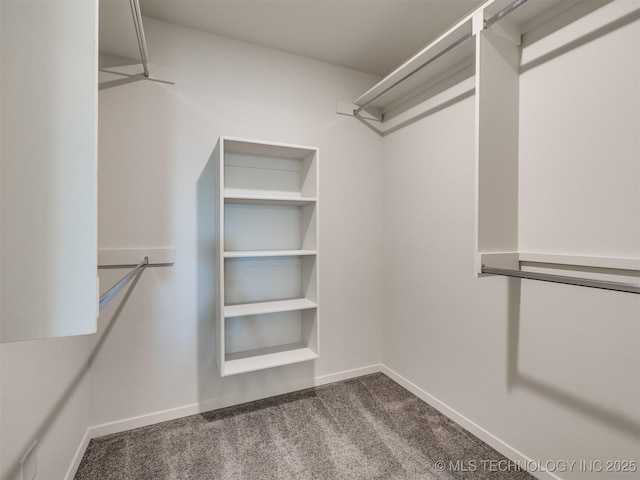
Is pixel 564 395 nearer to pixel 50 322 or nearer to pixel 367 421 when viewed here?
pixel 367 421

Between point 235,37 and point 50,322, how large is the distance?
2.13 m

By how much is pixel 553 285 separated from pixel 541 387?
0.51m

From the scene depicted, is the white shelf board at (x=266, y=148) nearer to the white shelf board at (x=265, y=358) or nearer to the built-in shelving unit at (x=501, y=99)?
the built-in shelving unit at (x=501, y=99)

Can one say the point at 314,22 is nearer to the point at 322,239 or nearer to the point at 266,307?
the point at 322,239

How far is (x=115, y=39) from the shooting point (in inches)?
64.4

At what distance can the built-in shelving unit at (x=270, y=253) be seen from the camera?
1979 millimetres

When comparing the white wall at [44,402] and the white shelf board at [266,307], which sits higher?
the white shelf board at [266,307]

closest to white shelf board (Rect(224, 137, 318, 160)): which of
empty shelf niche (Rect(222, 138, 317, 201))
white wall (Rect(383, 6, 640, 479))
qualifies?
empty shelf niche (Rect(222, 138, 317, 201))

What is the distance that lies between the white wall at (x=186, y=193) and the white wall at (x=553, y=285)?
786 mm

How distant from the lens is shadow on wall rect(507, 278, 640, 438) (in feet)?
3.85

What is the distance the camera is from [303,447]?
1658mm

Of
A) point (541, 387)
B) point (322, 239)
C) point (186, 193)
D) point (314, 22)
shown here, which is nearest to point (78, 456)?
point (186, 193)

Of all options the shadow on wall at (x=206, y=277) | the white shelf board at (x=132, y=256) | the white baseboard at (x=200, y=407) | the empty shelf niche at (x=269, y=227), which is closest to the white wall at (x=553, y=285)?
the white baseboard at (x=200, y=407)

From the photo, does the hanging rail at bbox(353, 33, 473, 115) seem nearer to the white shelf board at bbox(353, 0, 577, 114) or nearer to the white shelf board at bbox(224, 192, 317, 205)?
the white shelf board at bbox(353, 0, 577, 114)
